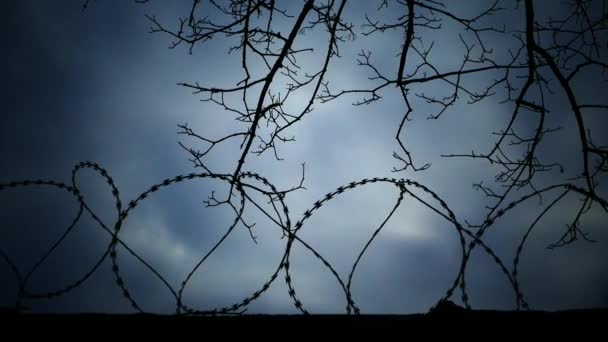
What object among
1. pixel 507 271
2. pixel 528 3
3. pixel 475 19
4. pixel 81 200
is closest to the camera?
pixel 507 271

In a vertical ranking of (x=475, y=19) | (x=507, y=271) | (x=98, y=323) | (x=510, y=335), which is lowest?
(x=510, y=335)

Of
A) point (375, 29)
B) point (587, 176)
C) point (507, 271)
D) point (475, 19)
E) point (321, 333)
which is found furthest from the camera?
point (375, 29)

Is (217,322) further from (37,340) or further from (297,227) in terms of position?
(297,227)

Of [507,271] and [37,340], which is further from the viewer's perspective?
[507,271]

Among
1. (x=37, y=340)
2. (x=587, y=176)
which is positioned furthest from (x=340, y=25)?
(x=37, y=340)

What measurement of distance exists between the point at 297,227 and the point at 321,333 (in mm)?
1534

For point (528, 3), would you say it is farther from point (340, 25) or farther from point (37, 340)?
point (37, 340)

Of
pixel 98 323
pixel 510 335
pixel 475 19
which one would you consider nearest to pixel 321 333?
pixel 510 335

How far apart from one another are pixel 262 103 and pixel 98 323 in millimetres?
3152

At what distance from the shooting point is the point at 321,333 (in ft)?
5.63

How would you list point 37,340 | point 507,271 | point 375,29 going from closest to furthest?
point 37,340, point 507,271, point 375,29

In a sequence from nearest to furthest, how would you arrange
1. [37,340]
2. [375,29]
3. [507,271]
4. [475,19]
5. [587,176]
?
[37,340], [507,271], [587,176], [475,19], [375,29]

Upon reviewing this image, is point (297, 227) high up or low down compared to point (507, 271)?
up

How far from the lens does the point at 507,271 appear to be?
287 centimetres
